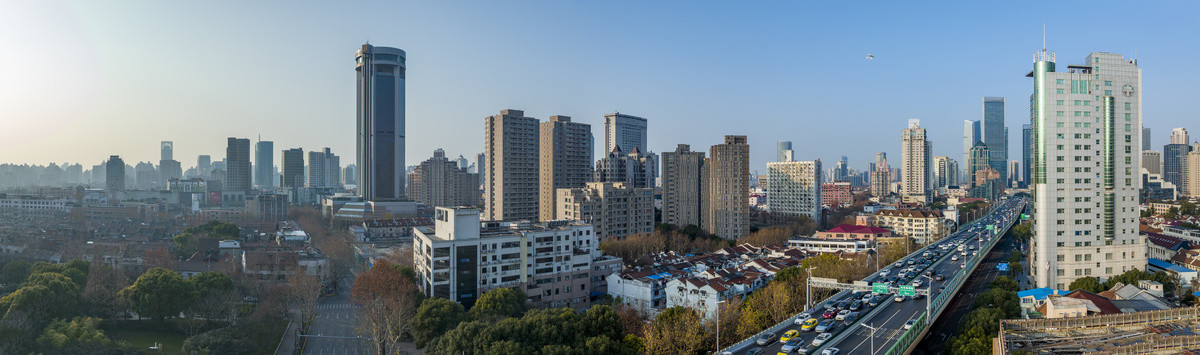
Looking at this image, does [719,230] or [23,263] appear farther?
[719,230]

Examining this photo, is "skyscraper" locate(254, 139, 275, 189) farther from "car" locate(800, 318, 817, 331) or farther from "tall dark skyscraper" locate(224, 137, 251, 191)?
"car" locate(800, 318, 817, 331)

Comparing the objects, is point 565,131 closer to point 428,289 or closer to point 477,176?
point 428,289

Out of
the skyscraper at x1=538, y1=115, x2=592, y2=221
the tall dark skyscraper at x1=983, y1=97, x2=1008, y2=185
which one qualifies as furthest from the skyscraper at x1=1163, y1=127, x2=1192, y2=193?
the skyscraper at x1=538, y1=115, x2=592, y2=221

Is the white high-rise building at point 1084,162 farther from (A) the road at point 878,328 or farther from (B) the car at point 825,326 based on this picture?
(B) the car at point 825,326

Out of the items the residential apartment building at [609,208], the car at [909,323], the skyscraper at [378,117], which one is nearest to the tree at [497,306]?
the car at [909,323]

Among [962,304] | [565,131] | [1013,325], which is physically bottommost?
[962,304]

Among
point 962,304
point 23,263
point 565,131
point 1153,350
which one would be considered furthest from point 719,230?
point 23,263

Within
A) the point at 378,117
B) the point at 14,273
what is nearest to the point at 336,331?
the point at 14,273
